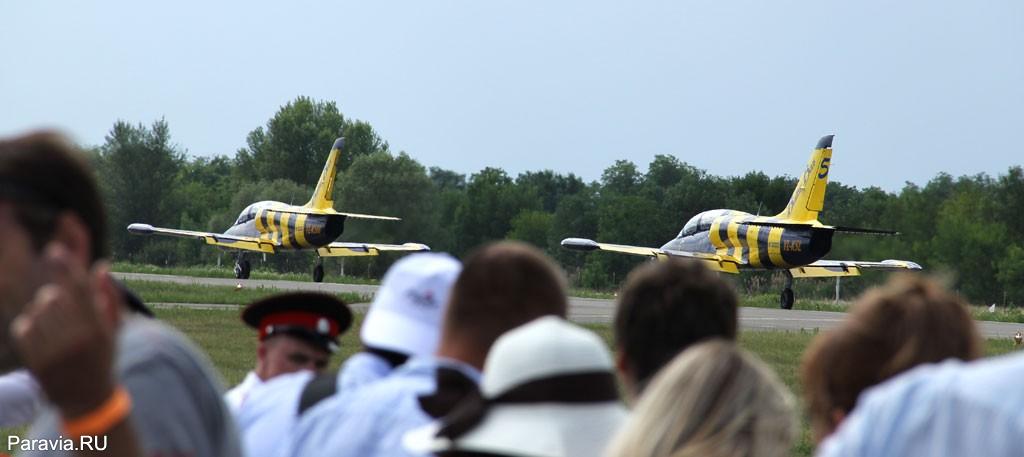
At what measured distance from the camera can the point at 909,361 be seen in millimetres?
2787

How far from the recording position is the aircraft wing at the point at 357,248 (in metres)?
46.8

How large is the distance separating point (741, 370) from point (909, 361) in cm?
37

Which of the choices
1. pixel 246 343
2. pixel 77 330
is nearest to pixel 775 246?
pixel 246 343

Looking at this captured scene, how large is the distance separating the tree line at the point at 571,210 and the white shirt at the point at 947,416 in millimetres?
30984

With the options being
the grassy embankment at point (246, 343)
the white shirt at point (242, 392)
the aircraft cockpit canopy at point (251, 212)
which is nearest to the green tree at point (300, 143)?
the aircraft cockpit canopy at point (251, 212)

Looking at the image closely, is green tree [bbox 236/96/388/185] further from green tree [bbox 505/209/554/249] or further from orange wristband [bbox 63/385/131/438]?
orange wristband [bbox 63/385/131/438]

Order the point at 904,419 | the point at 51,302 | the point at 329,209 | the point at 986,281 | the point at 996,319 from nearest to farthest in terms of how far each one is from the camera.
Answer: the point at 51,302
the point at 904,419
the point at 996,319
the point at 986,281
the point at 329,209

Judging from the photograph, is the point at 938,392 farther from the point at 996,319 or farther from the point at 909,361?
the point at 996,319

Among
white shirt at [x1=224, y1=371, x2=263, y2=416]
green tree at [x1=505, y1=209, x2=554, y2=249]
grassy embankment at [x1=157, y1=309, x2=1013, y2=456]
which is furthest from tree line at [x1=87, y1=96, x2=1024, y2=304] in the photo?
white shirt at [x1=224, y1=371, x2=263, y2=416]

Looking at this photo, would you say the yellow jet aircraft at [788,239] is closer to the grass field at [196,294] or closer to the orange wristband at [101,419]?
the grass field at [196,294]

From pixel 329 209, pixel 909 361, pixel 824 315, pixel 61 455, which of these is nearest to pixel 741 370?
pixel 909 361

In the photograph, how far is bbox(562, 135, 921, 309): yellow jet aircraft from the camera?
35.4 meters

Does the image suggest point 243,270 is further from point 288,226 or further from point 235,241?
point 235,241

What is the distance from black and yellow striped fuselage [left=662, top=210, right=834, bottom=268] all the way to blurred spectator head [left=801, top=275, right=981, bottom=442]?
32.7 metres
